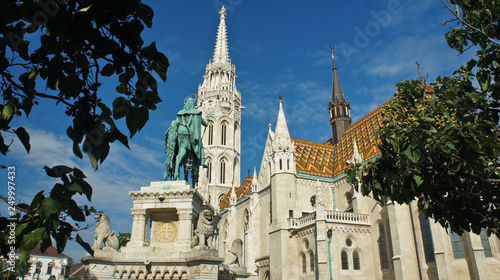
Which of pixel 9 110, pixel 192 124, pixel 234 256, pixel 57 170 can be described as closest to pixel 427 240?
pixel 234 256

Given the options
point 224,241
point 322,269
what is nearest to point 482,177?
point 322,269

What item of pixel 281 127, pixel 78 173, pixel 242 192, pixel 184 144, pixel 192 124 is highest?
pixel 281 127

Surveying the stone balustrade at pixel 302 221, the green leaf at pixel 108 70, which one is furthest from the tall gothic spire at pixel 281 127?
the green leaf at pixel 108 70

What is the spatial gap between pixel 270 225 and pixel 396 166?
2640cm

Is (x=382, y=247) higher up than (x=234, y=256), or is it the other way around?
(x=382, y=247)

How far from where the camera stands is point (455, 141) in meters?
6.59

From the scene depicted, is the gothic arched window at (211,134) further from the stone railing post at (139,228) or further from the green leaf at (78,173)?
the green leaf at (78,173)

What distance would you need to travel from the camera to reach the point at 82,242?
9.48 feet

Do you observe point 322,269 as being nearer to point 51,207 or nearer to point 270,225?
point 270,225

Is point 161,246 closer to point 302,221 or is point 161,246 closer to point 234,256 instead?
point 234,256

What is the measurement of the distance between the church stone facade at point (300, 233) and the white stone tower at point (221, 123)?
1073 centimetres

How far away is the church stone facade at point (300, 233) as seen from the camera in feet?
32.1

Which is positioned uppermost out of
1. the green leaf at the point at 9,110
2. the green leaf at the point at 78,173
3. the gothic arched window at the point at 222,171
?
the gothic arched window at the point at 222,171

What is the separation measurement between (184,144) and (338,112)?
38323 mm
